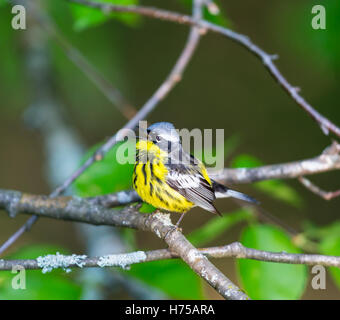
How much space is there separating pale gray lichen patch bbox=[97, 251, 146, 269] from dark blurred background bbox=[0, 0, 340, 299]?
2.89 meters

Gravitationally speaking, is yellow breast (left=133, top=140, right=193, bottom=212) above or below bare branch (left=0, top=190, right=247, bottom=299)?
above

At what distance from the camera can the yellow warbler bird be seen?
2807mm

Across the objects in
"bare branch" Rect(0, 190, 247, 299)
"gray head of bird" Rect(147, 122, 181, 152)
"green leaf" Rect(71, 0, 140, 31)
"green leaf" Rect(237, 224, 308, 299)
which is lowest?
"green leaf" Rect(237, 224, 308, 299)

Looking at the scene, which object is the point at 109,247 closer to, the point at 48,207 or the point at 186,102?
the point at 48,207

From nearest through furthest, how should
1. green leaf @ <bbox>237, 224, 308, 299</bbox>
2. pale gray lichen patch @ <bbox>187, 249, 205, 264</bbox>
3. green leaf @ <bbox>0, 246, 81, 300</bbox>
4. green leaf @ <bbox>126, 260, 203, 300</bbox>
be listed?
pale gray lichen patch @ <bbox>187, 249, 205, 264</bbox>, green leaf @ <bbox>0, 246, 81, 300</bbox>, green leaf @ <bbox>237, 224, 308, 299</bbox>, green leaf @ <bbox>126, 260, 203, 300</bbox>

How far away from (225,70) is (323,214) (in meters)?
1.87

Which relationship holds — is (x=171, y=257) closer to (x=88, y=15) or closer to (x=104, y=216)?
(x=104, y=216)

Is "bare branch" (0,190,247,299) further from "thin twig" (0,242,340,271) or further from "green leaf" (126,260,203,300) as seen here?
"green leaf" (126,260,203,300)

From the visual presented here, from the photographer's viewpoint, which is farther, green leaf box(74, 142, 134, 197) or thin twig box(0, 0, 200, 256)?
green leaf box(74, 142, 134, 197)

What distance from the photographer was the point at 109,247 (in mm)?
3799

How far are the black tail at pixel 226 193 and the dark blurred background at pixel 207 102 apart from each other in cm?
174

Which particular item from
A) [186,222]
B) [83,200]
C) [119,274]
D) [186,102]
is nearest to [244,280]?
[83,200]

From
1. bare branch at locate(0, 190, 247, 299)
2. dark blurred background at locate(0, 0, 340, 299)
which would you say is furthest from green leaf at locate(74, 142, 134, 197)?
dark blurred background at locate(0, 0, 340, 299)

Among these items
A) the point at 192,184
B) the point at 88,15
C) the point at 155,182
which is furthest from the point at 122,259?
the point at 88,15
